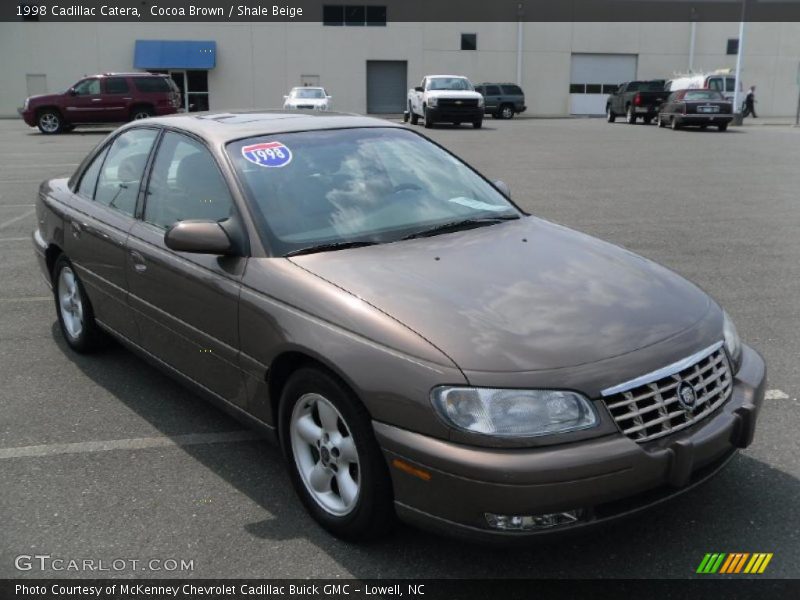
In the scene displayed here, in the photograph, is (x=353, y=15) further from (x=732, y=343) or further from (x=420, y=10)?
(x=732, y=343)

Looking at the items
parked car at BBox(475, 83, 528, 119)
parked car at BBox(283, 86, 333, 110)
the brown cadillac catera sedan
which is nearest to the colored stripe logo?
the brown cadillac catera sedan

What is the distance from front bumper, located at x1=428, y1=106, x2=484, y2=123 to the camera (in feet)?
96.2

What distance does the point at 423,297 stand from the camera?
9.86ft

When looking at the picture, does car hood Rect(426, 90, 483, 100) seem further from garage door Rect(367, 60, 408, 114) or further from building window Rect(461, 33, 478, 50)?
building window Rect(461, 33, 478, 50)

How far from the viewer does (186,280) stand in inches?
148

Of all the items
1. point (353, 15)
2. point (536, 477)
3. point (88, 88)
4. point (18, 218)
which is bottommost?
point (18, 218)

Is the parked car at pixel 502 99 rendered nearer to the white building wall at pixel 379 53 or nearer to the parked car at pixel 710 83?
the white building wall at pixel 379 53

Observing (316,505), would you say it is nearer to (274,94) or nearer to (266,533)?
(266,533)

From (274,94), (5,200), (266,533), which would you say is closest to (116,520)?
(266,533)

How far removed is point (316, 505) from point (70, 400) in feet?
6.83

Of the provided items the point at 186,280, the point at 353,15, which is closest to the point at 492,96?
the point at 353,15

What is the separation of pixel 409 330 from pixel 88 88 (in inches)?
1072

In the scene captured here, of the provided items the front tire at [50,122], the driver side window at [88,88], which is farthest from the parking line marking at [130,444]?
the front tire at [50,122]

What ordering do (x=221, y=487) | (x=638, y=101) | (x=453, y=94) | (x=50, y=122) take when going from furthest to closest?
(x=638, y=101)
(x=453, y=94)
(x=50, y=122)
(x=221, y=487)
